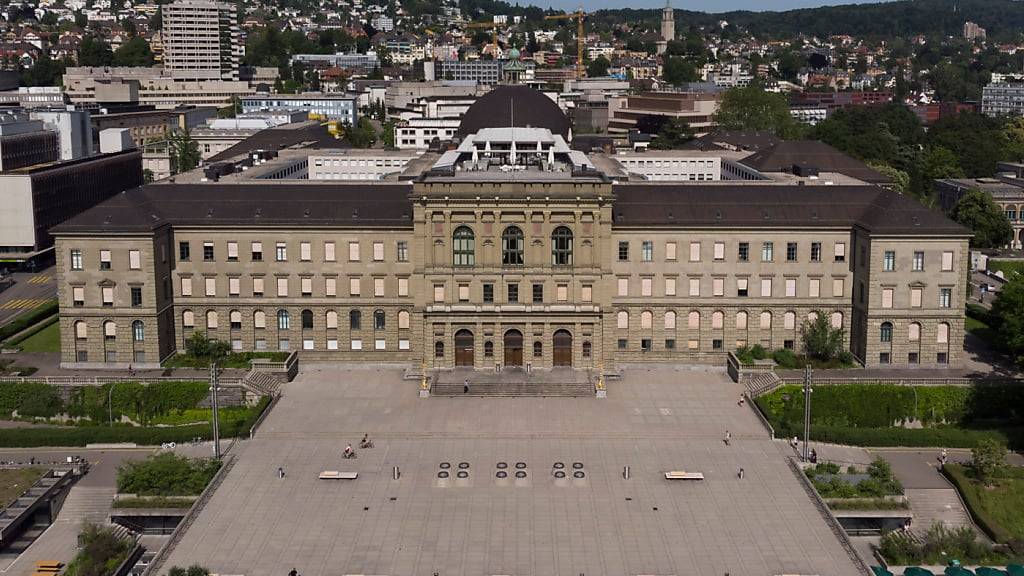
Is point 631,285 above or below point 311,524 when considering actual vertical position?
above

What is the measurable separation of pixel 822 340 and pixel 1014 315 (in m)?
14.9

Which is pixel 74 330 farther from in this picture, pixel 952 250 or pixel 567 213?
pixel 952 250

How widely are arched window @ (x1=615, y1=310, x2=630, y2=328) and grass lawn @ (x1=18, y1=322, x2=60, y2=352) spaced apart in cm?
5011

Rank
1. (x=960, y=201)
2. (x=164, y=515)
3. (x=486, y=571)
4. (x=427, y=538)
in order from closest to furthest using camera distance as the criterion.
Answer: (x=486, y=571)
(x=427, y=538)
(x=164, y=515)
(x=960, y=201)

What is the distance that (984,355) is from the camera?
10506cm

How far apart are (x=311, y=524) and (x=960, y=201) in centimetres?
11983

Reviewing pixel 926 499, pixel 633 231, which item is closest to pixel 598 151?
pixel 633 231

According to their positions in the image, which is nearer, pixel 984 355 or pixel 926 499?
pixel 926 499

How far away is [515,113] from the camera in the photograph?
547ft

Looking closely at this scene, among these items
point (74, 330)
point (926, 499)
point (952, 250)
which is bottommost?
point (926, 499)

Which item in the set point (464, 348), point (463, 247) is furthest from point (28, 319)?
point (463, 247)

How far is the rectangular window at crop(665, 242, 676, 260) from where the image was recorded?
103 m

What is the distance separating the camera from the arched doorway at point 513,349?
3942 inches

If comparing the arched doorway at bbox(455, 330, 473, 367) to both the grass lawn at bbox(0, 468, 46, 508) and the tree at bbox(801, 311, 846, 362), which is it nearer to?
the tree at bbox(801, 311, 846, 362)
